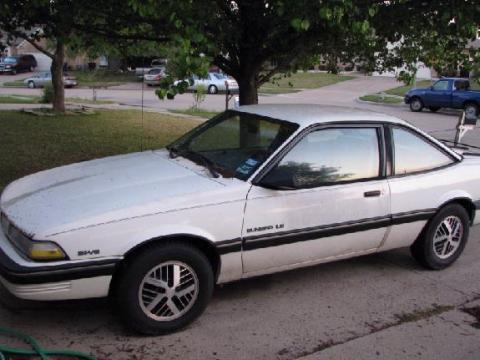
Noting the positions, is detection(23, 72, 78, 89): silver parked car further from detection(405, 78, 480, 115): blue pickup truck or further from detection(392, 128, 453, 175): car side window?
detection(392, 128, 453, 175): car side window

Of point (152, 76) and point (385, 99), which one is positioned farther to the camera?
point (152, 76)

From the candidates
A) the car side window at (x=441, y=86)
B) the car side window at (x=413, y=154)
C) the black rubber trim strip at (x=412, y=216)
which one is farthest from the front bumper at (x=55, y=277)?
the car side window at (x=441, y=86)

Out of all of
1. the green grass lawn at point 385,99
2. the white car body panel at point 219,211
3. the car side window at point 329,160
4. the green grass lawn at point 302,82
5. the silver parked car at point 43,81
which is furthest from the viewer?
the silver parked car at point 43,81

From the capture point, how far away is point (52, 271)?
328 centimetres

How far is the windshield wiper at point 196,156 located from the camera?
13.4 feet

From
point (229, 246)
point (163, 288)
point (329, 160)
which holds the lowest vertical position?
point (163, 288)

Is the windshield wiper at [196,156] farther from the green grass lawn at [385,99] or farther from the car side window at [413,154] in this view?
the green grass lawn at [385,99]

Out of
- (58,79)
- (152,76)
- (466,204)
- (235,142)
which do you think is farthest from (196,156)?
(152,76)

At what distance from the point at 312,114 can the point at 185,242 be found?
154 cm

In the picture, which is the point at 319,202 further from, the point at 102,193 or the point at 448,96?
the point at 448,96

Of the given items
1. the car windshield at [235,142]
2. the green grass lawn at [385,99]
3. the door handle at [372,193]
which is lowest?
the green grass lawn at [385,99]

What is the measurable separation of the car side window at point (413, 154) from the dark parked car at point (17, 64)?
5093cm

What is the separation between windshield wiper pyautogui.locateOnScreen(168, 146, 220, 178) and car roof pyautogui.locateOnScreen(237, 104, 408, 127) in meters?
0.62

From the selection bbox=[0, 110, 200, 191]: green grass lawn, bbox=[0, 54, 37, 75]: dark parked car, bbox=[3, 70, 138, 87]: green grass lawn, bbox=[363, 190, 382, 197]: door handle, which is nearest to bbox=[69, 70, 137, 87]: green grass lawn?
bbox=[3, 70, 138, 87]: green grass lawn
